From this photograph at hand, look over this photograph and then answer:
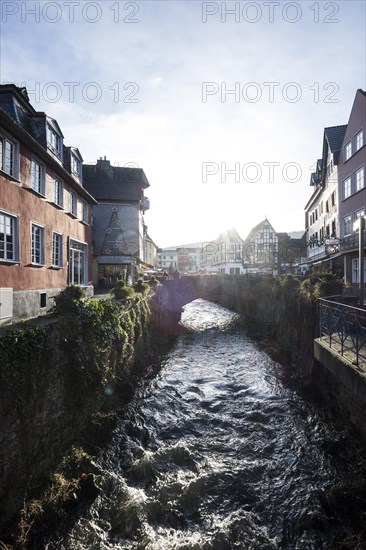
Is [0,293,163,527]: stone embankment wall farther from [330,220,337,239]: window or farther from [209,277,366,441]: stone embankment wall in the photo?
[330,220,337,239]: window

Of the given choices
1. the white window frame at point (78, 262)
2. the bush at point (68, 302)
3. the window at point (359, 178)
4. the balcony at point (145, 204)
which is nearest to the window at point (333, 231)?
the window at point (359, 178)

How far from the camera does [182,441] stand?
934 centimetres

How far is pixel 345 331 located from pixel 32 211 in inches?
498

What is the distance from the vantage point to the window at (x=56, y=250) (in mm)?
15078

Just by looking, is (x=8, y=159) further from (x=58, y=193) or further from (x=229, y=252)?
(x=229, y=252)

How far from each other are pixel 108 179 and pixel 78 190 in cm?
1691

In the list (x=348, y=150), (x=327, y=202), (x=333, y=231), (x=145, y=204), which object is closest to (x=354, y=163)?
(x=348, y=150)

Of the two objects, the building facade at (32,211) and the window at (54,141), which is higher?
the window at (54,141)

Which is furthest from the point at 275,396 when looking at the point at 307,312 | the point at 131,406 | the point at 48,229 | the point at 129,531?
the point at 48,229

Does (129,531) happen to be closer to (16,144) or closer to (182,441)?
(182,441)

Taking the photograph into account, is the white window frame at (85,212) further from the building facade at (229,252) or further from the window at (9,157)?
the building facade at (229,252)

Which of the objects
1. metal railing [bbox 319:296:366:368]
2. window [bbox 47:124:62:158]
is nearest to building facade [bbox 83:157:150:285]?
window [bbox 47:124:62:158]

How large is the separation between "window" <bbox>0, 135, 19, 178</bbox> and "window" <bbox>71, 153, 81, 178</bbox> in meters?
6.83

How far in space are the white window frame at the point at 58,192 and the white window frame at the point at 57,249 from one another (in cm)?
160
